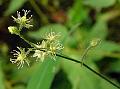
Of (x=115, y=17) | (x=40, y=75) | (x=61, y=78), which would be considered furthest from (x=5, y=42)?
(x=40, y=75)

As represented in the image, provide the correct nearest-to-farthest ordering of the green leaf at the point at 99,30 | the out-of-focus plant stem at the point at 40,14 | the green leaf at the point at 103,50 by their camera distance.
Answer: the green leaf at the point at 103,50 → the green leaf at the point at 99,30 → the out-of-focus plant stem at the point at 40,14

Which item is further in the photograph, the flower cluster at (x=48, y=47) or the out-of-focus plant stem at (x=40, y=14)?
the out-of-focus plant stem at (x=40, y=14)

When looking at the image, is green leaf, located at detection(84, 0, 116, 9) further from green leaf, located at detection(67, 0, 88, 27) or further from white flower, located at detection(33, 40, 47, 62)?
white flower, located at detection(33, 40, 47, 62)

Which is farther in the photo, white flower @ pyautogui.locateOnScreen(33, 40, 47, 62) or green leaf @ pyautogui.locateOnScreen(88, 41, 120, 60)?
green leaf @ pyautogui.locateOnScreen(88, 41, 120, 60)

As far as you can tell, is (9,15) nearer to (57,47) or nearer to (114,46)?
(114,46)

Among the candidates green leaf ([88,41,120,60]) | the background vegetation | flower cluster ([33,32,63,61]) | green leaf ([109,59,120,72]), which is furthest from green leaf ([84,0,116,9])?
A: flower cluster ([33,32,63,61])

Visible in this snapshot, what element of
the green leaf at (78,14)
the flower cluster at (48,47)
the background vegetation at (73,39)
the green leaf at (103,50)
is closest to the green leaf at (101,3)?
the background vegetation at (73,39)

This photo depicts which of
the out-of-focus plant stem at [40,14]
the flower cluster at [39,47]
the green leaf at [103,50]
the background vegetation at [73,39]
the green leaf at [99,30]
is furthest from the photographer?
the out-of-focus plant stem at [40,14]

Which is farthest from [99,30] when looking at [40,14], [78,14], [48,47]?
[48,47]

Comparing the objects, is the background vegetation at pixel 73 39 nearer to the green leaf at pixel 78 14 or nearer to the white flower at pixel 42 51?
the green leaf at pixel 78 14

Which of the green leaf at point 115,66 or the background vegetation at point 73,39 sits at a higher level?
the background vegetation at point 73,39
